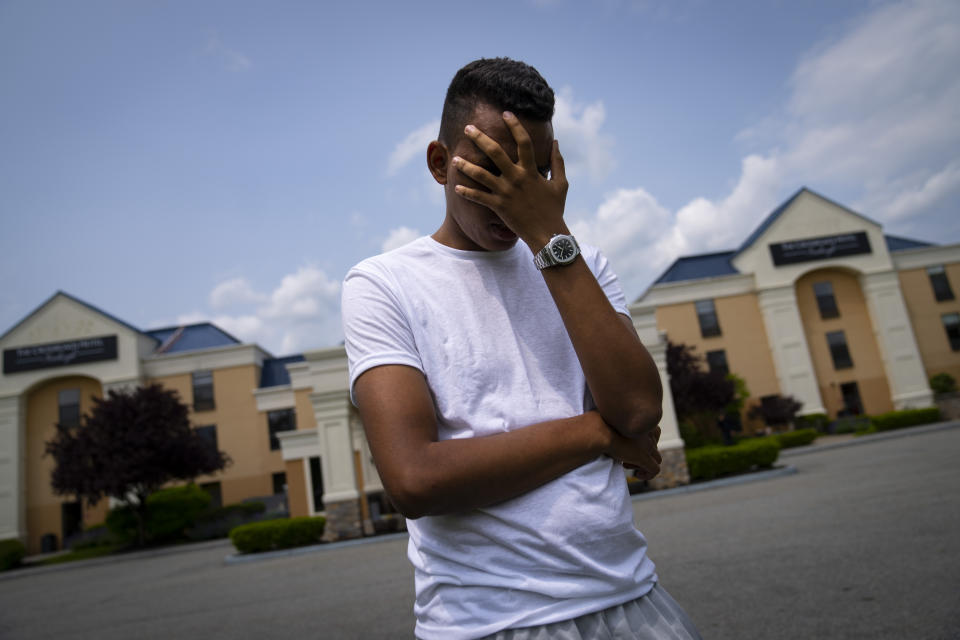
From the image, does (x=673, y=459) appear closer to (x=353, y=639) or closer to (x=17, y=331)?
(x=353, y=639)

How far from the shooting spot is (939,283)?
1398 inches

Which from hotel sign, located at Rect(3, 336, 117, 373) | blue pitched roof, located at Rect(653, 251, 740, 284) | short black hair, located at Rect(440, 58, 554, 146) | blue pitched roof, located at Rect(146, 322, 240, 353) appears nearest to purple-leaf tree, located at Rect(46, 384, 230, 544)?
hotel sign, located at Rect(3, 336, 117, 373)

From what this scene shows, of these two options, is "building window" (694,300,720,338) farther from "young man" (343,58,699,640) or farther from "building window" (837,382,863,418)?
"young man" (343,58,699,640)

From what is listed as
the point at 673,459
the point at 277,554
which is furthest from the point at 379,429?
the point at 673,459

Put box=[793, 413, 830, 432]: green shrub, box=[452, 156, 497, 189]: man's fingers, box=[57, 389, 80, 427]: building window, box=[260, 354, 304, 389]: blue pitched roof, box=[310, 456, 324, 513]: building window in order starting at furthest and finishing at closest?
box=[260, 354, 304, 389]: blue pitched roof
box=[57, 389, 80, 427]: building window
box=[793, 413, 830, 432]: green shrub
box=[310, 456, 324, 513]: building window
box=[452, 156, 497, 189]: man's fingers

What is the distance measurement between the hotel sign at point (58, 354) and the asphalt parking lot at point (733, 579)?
21.5m

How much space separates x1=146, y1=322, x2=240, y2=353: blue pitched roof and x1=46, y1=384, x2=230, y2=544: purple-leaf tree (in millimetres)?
10243

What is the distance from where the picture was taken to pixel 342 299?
4.56ft

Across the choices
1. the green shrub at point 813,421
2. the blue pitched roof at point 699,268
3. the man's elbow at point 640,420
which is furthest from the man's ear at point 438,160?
the blue pitched roof at point 699,268

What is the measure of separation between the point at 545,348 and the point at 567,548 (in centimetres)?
45

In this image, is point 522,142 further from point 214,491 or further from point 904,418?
point 214,491

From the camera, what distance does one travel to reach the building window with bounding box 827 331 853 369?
34.8 metres

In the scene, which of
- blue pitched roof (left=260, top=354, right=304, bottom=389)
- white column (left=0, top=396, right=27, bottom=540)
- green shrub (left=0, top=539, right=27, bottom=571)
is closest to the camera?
green shrub (left=0, top=539, right=27, bottom=571)

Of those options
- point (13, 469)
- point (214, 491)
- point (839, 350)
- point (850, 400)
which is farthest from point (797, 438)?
point (13, 469)
